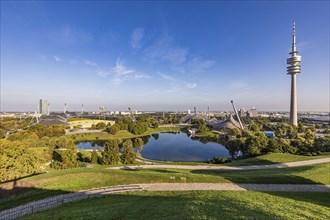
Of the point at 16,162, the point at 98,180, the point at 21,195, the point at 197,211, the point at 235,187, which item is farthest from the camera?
the point at 16,162

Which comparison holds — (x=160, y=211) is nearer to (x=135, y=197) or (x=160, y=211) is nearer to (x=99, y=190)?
(x=135, y=197)

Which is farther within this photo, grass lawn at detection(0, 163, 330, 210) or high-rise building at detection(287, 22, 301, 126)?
high-rise building at detection(287, 22, 301, 126)

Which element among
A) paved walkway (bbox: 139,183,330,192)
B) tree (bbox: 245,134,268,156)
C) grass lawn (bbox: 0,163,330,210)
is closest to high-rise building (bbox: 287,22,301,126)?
tree (bbox: 245,134,268,156)

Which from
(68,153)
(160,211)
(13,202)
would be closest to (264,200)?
(160,211)

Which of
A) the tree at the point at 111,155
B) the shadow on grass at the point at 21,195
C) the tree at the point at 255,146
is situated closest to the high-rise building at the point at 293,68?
the tree at the point at 255,146

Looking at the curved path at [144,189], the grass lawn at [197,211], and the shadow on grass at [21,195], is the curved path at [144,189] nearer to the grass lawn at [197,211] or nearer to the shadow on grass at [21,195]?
the shadow on grass at [21,195]

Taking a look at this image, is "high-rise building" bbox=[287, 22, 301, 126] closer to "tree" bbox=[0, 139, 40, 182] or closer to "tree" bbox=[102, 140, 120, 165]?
"tree" bbox=[102, 140, 120, 165]

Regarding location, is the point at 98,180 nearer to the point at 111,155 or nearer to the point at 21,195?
the point at 21,195

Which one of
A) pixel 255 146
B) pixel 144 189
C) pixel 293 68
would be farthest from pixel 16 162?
pixel 293 68

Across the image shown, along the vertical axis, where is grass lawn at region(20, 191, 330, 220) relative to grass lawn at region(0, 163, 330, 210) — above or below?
above

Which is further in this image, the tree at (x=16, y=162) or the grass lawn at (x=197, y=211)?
the tree at (x=16, y=162)

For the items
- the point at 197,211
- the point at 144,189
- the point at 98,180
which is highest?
the point at 197,211

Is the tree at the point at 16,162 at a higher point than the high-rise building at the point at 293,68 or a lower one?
lower
